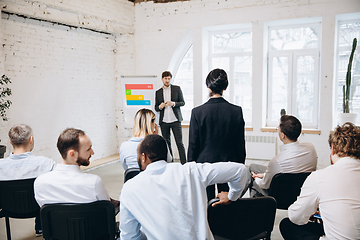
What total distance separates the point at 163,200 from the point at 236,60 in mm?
5396

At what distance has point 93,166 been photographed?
5.78 m

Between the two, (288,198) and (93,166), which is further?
(93,166)

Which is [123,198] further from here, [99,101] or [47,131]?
[99,101]

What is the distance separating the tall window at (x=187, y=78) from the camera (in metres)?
6.83

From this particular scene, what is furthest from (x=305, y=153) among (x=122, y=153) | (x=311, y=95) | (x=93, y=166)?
(x=93, y=166)

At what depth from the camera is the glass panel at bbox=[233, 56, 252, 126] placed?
6352 millimetres

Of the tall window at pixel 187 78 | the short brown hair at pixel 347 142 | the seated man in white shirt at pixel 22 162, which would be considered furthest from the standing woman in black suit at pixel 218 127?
the tall window at pixel 187 78

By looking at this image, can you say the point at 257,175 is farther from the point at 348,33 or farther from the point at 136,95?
the point at 348,33

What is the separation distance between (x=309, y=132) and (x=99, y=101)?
4241mm

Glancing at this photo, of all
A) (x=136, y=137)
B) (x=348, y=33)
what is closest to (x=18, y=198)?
(x=136, y=137)

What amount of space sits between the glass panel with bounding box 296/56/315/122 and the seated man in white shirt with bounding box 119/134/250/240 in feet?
16.3

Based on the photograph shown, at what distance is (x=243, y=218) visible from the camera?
1744 millimetres

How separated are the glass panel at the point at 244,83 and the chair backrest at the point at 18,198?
4.81m

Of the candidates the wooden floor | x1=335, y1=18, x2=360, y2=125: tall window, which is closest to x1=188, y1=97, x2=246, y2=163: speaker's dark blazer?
the wooden floor
